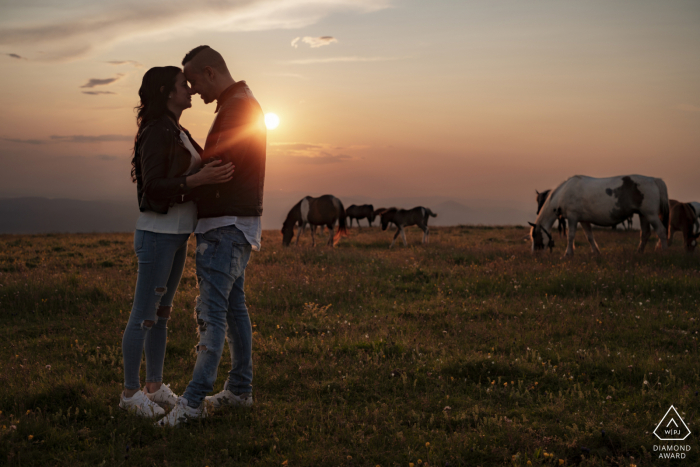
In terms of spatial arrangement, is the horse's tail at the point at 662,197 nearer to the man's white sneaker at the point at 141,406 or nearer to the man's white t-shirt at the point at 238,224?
the man's white t-shirt at the point at 238,224

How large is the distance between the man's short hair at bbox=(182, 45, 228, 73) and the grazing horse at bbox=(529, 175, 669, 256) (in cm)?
1322

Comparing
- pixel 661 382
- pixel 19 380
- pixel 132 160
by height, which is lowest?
pixel 19 380

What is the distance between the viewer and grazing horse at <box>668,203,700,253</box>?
14.8 metres

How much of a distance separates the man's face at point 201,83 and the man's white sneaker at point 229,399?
102 inches

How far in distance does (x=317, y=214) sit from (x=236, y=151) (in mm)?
17280

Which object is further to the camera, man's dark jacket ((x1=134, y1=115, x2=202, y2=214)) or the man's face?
the man's face

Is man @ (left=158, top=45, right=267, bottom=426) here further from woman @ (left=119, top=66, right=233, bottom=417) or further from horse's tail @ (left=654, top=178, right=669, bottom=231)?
horse's tail @ (left=654, top=178, right=669, bottom=231)

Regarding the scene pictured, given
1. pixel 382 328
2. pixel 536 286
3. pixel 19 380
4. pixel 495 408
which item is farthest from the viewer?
pixel 536 286

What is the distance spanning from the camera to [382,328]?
6617 millimetres

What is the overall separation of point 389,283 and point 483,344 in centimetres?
385

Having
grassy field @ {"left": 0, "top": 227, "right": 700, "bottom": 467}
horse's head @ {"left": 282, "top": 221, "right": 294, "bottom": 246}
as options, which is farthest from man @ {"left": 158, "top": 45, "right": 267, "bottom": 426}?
horse's head @ {"left": 282, "top": 221, "right": 294, "bottom": 246}

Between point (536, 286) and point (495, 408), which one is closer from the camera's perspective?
point (495, 408)

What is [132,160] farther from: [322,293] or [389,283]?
[389,283]

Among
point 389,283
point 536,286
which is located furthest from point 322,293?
point 536,286
